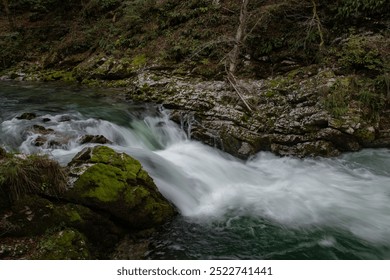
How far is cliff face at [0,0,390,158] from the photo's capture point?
25.2 feet

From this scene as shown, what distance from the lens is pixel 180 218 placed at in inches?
202

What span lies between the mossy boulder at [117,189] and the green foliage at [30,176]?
216 millimetres

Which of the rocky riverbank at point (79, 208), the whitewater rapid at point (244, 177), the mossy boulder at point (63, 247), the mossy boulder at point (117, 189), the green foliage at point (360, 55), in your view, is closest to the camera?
the mossy boulder at point (63, 247)

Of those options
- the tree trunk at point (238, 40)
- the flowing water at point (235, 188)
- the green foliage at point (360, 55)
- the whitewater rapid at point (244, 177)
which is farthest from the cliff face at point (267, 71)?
the flowing water at point (235, 188)

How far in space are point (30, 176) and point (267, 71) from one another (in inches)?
295

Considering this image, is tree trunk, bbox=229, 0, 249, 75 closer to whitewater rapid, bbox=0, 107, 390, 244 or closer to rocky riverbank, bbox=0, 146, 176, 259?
whitewater rapid, bbox=0, 107, 390, 244

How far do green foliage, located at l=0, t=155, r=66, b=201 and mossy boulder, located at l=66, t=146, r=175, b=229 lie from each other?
0.22 m

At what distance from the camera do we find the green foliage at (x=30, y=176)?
3879mm

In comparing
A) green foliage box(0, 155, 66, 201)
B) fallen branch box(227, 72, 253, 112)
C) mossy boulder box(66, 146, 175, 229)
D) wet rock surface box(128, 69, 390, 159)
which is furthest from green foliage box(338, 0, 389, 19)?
green foliage box(0, 155, 66, 201)

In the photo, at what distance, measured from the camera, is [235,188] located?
6.52 meters

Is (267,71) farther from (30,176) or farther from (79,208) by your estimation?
(30,176)

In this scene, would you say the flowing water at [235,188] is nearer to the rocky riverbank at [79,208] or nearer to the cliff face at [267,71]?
the rocky riverbank at [79,208]

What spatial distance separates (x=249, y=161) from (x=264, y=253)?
3415 mm
